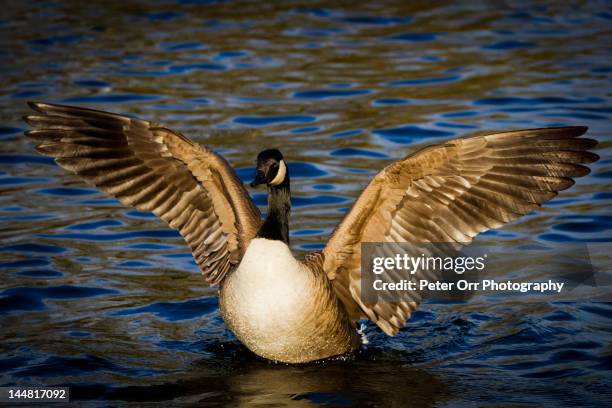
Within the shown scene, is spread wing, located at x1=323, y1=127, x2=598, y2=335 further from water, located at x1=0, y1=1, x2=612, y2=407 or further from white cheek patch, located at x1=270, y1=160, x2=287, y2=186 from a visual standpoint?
water, located at x1=0, y1=1, x2=612, y2=407

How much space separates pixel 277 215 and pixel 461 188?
143cm

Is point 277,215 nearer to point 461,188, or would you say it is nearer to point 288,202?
point 288,202

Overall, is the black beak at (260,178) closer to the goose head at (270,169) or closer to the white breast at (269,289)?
the goose head at (270,169)

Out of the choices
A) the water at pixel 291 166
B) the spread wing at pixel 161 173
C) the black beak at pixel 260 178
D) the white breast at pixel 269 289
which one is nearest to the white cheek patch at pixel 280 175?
the black beak at pixel 260 178

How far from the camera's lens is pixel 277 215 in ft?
25.5

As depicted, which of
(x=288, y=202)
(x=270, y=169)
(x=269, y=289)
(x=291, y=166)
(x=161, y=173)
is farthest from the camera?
(x=291, y=166)

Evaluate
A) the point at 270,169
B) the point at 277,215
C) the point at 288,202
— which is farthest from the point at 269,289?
the point at 270,169

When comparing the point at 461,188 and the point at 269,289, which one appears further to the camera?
the point at 461,188

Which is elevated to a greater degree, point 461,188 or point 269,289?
point 461,188

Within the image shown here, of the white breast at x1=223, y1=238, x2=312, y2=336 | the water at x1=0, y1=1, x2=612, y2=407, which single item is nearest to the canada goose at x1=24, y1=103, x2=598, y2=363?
the white breast at x1=223, y1=238, x2=312, y2=336

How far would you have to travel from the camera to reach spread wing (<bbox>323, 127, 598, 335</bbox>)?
7.44m

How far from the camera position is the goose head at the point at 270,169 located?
7605 millimetres

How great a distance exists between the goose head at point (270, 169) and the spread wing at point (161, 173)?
61 cm

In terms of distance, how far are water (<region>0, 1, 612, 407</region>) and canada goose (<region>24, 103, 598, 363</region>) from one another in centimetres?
46
